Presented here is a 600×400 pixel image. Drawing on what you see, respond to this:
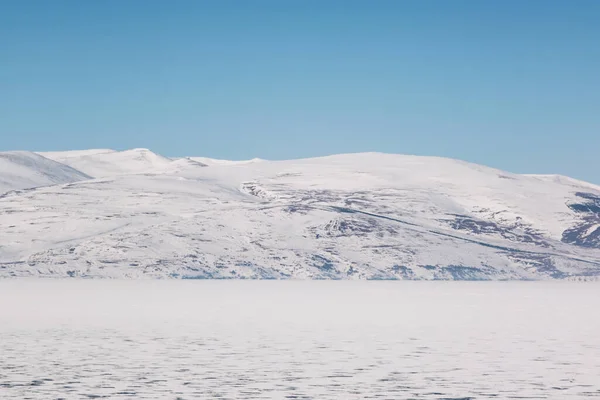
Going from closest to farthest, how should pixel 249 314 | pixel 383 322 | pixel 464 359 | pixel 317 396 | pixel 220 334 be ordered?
pixel 317 396
pixel 464 359
pixel 220 334
pixel 383 322
pixel 249 314

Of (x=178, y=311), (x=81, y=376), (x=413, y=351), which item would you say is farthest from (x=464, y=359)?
(x=178, y=311)

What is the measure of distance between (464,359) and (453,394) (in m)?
14.6

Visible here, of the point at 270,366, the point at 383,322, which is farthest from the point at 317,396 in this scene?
the point at 383,322

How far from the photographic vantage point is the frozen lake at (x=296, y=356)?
45406 mm

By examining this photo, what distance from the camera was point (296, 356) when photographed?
59.2m

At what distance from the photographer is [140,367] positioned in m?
53.5

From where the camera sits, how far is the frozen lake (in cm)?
4541

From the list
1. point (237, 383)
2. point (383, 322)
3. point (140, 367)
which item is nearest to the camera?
point (237, 383)

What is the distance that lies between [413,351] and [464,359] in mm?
5088

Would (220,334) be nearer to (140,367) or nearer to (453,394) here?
(140,367)

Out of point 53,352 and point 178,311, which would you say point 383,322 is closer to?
point 178,311

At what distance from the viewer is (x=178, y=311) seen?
358 feet

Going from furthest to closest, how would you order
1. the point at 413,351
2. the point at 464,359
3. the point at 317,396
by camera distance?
the point at 413,351 → the point at 464,359 → the point at 317,396

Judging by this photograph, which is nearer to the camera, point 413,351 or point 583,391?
point 583,391
